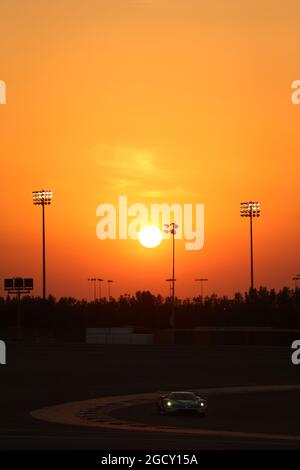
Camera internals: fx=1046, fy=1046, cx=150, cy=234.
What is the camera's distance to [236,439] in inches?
1426

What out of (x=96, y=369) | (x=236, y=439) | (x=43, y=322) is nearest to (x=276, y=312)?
(x=43, y=322)

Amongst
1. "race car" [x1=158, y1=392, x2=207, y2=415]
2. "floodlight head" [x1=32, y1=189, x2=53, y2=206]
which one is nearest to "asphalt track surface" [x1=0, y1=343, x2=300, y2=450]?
"race car" [x1=158, y1=392, x2=207, y2=415]

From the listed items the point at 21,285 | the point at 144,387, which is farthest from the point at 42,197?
the point at 144,387

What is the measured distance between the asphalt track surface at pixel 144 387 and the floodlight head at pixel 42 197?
28.8 metres

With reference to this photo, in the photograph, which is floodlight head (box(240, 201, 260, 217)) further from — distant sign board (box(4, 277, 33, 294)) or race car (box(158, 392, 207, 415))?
race car (box(158, 392, 207, 415))

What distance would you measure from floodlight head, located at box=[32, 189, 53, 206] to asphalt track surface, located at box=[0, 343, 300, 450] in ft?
94.6

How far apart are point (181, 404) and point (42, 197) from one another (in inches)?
3815

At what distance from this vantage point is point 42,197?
142500 mm

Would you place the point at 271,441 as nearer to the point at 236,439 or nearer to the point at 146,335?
the point at 236,439

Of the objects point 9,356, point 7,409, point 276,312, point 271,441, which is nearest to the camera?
point 271,441

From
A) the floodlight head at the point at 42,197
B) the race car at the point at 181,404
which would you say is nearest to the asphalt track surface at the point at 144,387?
the race car at the point at 181,404

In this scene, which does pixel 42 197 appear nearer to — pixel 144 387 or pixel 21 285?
pixel 21 285
